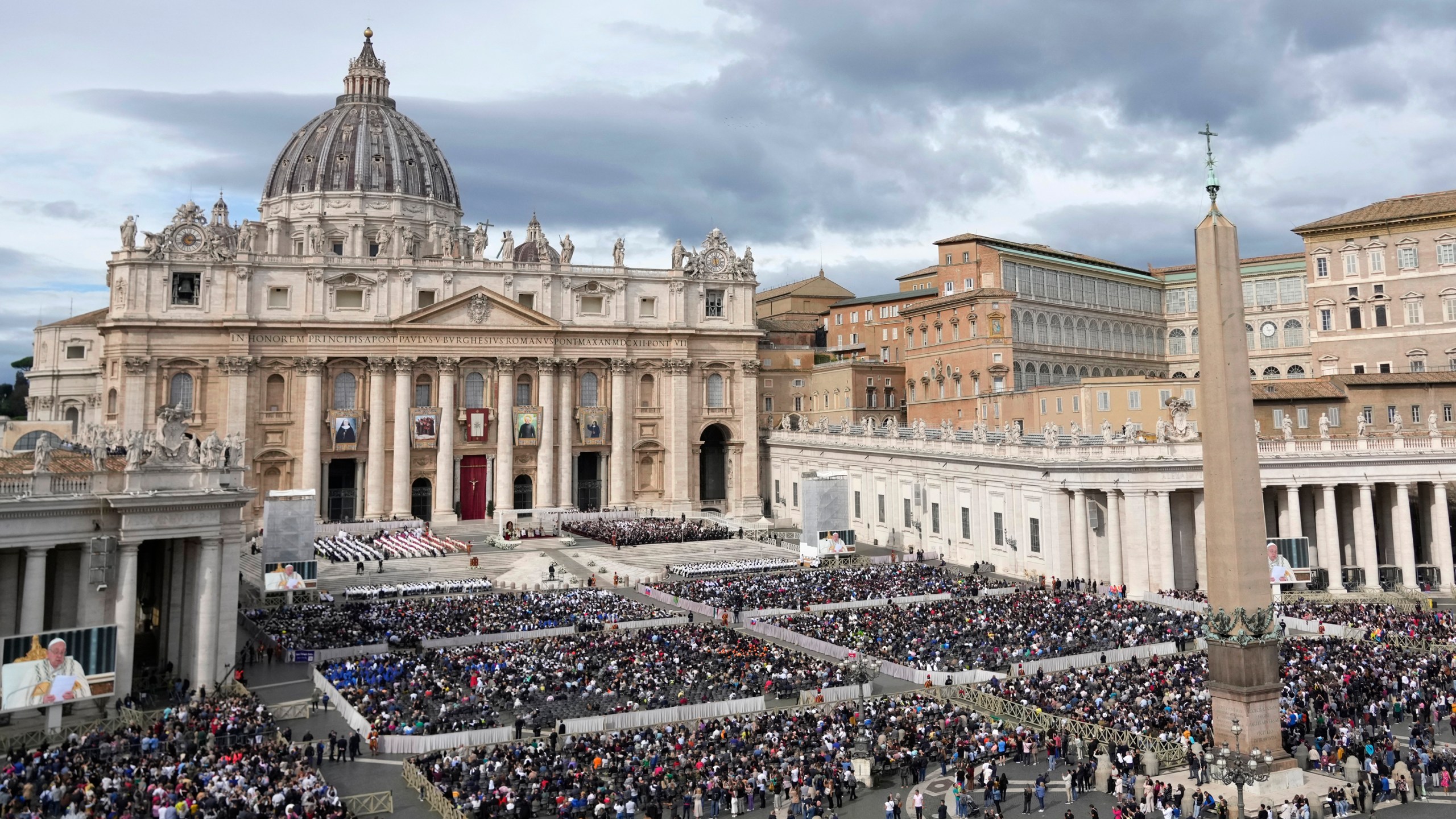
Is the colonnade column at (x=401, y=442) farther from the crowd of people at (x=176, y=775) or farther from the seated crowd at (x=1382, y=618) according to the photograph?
the seated crowd at (x=1382, y=618)

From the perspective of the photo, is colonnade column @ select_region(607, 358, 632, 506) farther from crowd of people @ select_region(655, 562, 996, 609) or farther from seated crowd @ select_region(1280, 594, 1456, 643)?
seated crowd @ select_region(1280, 594, 1456, 643)

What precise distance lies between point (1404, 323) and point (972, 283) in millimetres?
24189

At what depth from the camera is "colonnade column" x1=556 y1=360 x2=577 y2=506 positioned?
2913 inches

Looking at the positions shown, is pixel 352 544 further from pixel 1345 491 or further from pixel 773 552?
pixel 1345 491

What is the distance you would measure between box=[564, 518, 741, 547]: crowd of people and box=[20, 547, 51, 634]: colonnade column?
34.4m

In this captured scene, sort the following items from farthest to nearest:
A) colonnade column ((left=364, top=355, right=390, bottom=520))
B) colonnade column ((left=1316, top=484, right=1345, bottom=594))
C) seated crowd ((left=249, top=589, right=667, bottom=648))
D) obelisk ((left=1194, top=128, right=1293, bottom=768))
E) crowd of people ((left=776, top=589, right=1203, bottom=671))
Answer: colonnade column ((left=364, top=355, right=390, bottom=520)) < colonnade column ((left=1316, top=484, right=1345, bottom=594)) < seated crowd ((left=249, top=589, right=667, bottom=648)) < crowd of people ((left=776, top=589, right=1203, bottom=671)) < obelisk ((left=1194, top=128, right=1293, bottom=768))

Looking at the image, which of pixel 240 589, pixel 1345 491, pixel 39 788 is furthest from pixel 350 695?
pixel 1345 491

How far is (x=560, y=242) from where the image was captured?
7688 centimetres

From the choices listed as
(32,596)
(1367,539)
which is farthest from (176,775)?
(1367,539)

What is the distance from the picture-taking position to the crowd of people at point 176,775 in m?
17.8

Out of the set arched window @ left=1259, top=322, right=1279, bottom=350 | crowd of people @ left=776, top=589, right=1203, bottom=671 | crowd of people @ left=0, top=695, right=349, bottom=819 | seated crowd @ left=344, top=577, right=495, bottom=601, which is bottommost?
crowd of people @ left=0, top=695, right=349, bottom=819

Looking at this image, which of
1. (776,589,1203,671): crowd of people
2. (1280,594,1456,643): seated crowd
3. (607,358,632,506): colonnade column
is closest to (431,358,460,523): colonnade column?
(607,358,632,506): colonnade column

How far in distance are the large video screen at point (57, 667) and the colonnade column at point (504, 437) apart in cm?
4703

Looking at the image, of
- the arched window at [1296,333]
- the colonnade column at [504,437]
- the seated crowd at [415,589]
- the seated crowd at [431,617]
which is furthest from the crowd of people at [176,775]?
the arched window at [1296,333]
